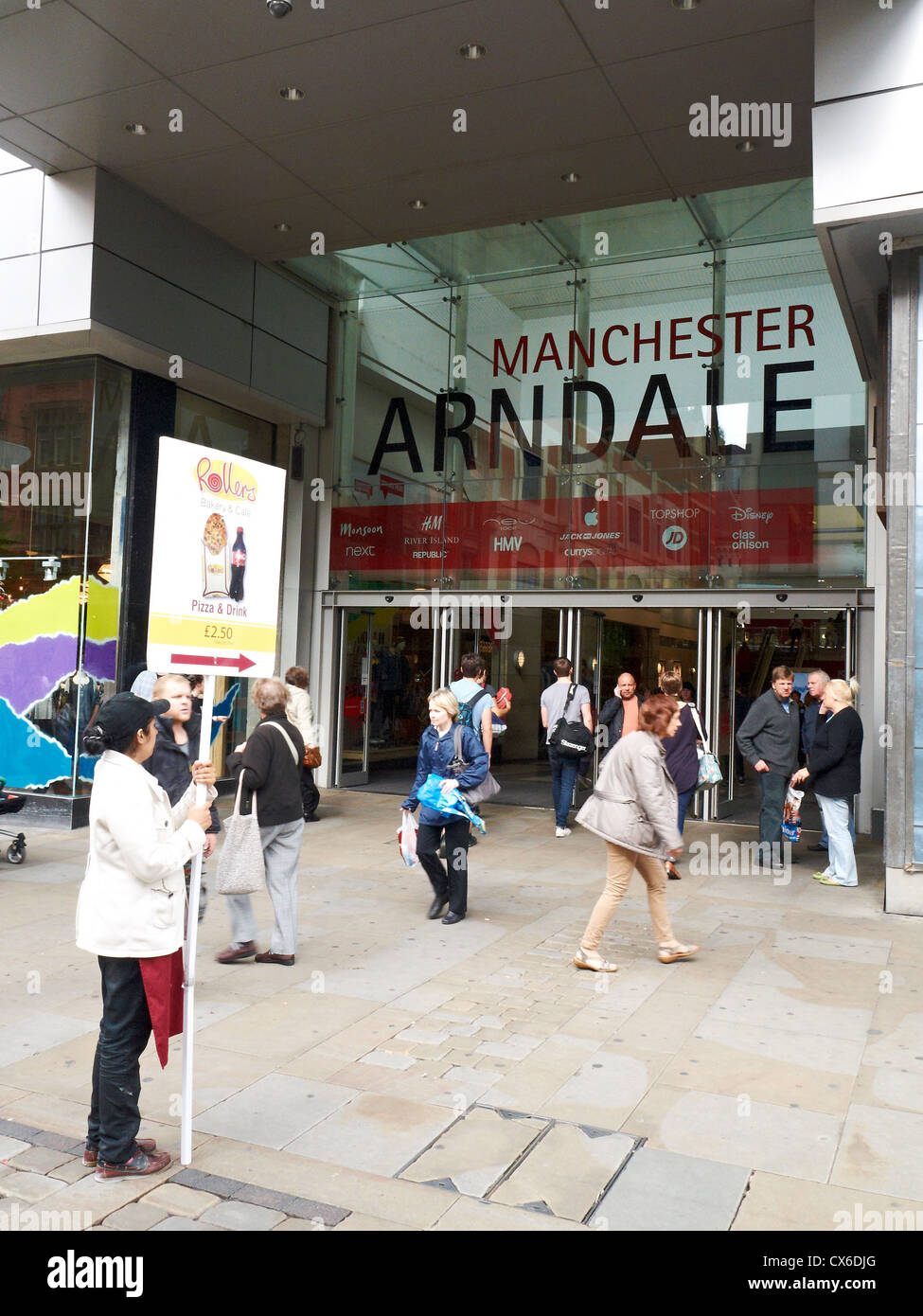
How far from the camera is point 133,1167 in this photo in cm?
365

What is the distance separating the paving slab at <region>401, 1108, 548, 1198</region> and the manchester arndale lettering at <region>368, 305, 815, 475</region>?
9.88 meters

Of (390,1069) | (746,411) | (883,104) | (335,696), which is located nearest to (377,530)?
(335,696)

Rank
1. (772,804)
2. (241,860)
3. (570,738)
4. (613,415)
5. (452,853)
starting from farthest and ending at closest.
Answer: (613,415), (570,738), (772,804), (452,853), (241,860)

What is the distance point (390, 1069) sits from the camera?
4.68 metres

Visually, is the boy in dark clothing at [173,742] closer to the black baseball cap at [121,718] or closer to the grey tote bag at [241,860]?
the grey tote bag at [241,860]

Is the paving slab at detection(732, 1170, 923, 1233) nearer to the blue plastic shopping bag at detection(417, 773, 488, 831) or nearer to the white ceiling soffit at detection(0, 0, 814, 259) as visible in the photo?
the blue plastic shopping bag at detection(417, 773, 488, 831)

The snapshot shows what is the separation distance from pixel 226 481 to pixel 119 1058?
7.37 feet

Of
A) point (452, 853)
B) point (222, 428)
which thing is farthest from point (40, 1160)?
point (222, 428)

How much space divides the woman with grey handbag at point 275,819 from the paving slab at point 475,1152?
2.31 m

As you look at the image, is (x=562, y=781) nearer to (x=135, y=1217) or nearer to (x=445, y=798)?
(x=445, y=798)

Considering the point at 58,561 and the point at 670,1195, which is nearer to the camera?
the point at 670,1195

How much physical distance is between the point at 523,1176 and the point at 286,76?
345 inches

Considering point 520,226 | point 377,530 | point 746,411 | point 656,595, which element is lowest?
point 656,595
